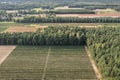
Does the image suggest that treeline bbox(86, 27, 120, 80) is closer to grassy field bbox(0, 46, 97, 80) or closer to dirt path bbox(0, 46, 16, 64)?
grassy field bbox(0, 46, 97, 80)

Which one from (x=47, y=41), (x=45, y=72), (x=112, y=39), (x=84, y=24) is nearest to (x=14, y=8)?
(x=84, y=24)

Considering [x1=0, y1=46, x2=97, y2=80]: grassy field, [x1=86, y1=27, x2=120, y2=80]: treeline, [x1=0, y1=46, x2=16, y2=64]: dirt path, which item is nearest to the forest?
[x1=86, y1=27, x2=120, y2=80]: treeline

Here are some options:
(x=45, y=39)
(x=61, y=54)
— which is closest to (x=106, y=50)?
(x=61, y=54)

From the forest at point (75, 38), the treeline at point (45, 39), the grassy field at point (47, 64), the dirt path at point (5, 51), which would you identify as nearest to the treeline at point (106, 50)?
the forest at point (75, 38)

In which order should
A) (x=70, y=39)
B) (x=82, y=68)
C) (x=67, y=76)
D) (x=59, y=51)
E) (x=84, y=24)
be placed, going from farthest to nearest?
1. (x=84, y=24)
2. (x=70, y=39)
3. (x=59, y=51)
4. (x=82, y=68)
5. (x=67, y=76)

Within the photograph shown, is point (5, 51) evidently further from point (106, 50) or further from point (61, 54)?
point (106, 50)

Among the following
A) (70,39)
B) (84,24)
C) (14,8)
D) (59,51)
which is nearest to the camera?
(59,51)

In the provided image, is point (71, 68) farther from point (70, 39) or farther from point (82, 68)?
point (70, 39)

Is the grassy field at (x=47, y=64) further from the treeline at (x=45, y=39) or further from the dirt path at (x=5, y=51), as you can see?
the treeline at (x=45, y=39)
